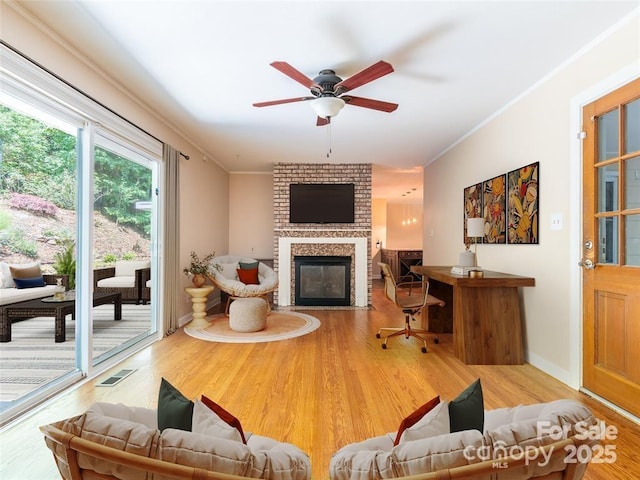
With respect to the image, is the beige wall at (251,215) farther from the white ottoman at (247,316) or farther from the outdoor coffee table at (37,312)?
the outdoor coffee table at (37,312)

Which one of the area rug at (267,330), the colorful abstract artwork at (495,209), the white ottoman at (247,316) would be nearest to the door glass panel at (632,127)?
the colorful abstract artwork at (495,209)

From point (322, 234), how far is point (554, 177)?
12.4 feet

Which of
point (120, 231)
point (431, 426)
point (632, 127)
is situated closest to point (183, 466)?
point (431, 426)

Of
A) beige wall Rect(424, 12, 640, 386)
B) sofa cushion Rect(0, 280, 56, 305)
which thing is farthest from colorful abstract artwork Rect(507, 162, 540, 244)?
sofa cushion Rect(0, 280, 56, 305)

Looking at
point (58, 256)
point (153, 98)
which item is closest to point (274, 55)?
point (153, 98)

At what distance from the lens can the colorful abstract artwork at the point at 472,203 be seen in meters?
3.95

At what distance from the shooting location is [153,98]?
10.7ft

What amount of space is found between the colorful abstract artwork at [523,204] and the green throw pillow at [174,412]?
10.2 ft

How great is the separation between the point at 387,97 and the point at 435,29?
1048 millimetres

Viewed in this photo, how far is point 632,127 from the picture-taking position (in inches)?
82.3

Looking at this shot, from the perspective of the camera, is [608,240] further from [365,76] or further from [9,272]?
[9,272]

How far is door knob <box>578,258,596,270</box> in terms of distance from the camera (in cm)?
234

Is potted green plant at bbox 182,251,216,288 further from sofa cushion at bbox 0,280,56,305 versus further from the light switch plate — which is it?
the light switch plate

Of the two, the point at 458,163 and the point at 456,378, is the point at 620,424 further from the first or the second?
the point at 458,163
